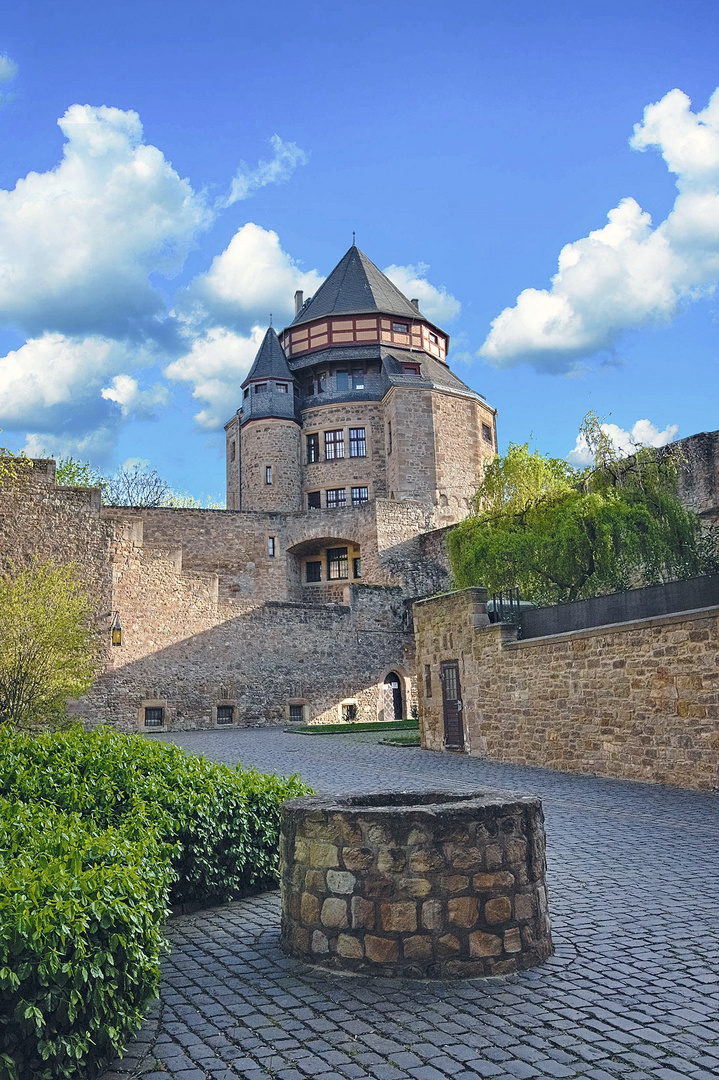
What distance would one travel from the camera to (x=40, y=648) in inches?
706

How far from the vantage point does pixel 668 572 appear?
19328 mm

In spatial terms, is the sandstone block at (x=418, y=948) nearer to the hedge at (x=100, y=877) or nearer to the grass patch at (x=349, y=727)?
the hedge at (x=100, y=877)

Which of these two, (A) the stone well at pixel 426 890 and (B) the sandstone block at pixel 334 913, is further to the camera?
(B) the sandstone block at pixel 334 913

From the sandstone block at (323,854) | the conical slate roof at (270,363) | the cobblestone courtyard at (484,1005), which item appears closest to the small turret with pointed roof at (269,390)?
the conical slate roof at (270,363)

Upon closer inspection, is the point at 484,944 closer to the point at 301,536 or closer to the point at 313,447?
the point at 301,536

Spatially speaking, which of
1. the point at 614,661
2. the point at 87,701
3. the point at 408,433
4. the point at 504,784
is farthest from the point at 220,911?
the point at 408,433

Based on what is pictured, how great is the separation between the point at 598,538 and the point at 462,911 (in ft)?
49.8

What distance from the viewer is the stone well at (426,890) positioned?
4.93m

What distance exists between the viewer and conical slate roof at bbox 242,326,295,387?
46.2m

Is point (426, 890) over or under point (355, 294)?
under

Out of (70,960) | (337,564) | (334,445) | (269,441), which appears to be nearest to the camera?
(70,960)

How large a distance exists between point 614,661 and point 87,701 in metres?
15.2

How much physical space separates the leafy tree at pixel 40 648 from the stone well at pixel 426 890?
45.1ft

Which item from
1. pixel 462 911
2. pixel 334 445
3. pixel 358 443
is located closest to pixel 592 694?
pixel 462 911
